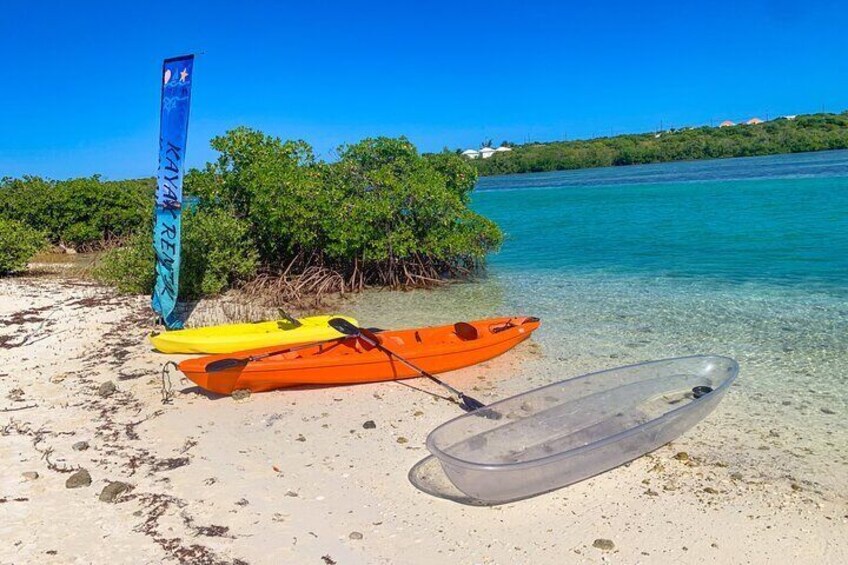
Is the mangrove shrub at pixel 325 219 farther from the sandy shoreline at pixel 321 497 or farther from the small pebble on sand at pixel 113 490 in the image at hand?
the small pebble on sand at pixel 113 490

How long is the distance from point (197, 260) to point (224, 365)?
22.4ft

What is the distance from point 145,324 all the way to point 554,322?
22.9 ft

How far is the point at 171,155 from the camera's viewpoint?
29.9 feet

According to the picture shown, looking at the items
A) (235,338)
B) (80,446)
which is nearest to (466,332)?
(235,338)

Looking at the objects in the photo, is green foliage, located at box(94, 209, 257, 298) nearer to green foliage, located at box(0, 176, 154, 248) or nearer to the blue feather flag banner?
the blue feather flag banner

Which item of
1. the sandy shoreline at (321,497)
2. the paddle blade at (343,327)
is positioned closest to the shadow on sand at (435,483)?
the sandy shoreline at (321,497)

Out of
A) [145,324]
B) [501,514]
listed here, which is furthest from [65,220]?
[501,514]

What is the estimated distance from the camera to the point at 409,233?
14.9 m

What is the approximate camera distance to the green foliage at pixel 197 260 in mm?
13258

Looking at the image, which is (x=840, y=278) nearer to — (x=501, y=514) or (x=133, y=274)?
(x=501, y=514)

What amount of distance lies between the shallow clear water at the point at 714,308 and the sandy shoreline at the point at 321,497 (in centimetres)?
52

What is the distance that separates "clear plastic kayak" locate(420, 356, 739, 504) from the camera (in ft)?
16.2

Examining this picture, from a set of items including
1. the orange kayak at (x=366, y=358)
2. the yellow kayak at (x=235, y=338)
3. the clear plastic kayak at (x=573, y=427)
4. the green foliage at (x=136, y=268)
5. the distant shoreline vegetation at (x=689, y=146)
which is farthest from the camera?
the distant shoreline vegetation at (x=689, y=146)

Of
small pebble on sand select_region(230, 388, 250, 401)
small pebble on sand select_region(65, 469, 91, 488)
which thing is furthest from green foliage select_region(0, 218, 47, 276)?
small pebble on sand select_region(65, 469, 91, 488)
